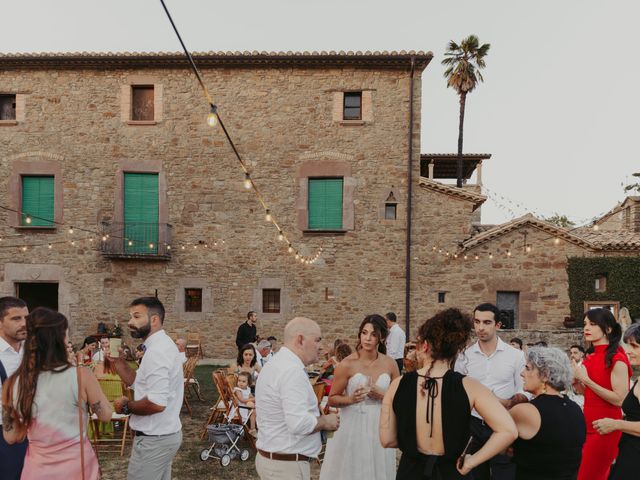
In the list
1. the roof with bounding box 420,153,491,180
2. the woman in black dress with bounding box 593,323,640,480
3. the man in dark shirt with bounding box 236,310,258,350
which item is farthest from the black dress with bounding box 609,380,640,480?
the roof with bounding box 420,153,491,180

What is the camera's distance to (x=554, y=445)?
2.56 meters

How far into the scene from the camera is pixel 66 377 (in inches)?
107

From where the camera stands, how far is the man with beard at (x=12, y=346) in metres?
3.14

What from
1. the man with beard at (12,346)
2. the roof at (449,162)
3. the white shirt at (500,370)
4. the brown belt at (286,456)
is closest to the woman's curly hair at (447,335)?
the brown belt at (286,456)

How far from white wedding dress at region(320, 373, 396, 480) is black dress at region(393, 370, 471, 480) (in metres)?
1.48

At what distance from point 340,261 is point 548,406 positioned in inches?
475

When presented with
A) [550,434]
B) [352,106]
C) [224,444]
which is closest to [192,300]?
[352,106]

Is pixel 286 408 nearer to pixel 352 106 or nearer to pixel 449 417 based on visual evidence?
pixel 449 417

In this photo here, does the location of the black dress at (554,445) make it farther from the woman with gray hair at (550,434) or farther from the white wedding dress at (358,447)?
the white wedding dress at (358,447)

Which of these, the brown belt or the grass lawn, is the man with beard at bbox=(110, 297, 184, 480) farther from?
the grass lawn

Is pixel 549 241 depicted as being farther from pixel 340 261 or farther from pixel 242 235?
pixel 242 235

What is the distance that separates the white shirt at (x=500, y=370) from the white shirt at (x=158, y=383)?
2349mm

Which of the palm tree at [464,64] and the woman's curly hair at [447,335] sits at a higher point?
the palm tree at [464,64]

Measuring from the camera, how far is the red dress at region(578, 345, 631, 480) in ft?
12.4
